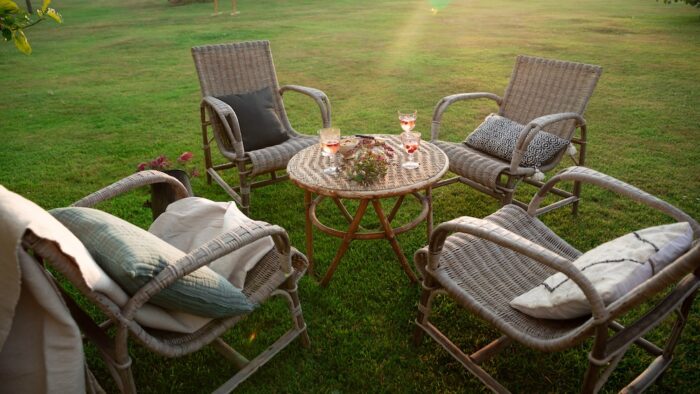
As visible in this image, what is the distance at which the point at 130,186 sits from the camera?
2289 mm

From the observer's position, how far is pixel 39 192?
3.95 m

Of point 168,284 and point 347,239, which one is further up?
point 168,284

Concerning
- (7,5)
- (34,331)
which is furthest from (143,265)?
(7,5)

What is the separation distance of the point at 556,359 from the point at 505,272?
54 cm

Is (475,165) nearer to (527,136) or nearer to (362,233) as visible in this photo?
(527,136)

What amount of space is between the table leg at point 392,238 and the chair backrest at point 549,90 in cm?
158

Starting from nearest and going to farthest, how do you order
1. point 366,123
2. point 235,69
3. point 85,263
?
point 85,263
point 235,69
point 366,123

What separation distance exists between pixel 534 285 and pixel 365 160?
1.05 meters

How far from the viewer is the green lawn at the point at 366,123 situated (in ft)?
7.32

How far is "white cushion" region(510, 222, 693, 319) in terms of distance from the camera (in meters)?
1.55

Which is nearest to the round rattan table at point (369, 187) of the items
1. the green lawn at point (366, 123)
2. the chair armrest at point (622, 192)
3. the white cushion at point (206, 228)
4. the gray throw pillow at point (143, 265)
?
the green lawn at point (366, 123)

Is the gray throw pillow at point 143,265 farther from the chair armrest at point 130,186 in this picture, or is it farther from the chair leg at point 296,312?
the chair armrest at point 130,186

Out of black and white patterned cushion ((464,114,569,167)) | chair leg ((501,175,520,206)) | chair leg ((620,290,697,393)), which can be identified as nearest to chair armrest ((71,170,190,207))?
chair leg ((501,175,520,206))

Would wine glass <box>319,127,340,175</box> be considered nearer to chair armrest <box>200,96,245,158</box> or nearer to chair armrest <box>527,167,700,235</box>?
chair armrest <box>200,96,245,158</box>
